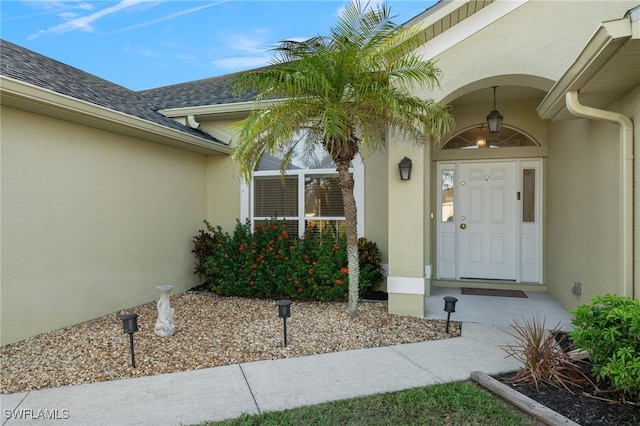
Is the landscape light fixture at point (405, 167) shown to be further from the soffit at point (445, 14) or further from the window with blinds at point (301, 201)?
the window with blinds at point (301, 201)

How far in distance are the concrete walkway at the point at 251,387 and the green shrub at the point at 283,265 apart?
2.27 meters

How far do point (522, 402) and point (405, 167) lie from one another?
3255 mm

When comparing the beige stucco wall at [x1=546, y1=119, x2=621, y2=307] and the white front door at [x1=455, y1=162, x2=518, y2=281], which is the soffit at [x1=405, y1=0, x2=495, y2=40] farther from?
the white front door at [x1=455, y1=162, x2=518, y2=281]

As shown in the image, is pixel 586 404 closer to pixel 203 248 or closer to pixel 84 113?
pixel 84 113

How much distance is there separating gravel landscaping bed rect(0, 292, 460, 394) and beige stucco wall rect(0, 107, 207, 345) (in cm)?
43

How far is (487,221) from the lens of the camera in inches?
288

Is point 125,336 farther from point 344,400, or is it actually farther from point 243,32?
point 243,32

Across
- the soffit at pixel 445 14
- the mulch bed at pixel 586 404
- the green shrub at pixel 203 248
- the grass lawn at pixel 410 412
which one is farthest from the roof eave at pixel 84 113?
the mulch bed at pixel 586 404

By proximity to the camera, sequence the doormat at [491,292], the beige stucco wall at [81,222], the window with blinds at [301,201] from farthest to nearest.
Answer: the window with blinds at [301,201] < the doormat at [491,292] < the beige stucco wall at [81,222]

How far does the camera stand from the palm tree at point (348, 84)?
462 centimetres

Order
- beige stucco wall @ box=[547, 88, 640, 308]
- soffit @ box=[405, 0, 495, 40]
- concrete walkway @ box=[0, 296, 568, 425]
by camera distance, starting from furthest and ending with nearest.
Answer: soffit @ box=[405, 0, 495, 40] < beige stucco wall @ box=[547, 88, 640, 308] < concrete walkway @ box=[0, 296, 568, 425]

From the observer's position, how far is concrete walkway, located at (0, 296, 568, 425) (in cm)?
297

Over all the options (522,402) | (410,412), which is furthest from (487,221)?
(410,412)

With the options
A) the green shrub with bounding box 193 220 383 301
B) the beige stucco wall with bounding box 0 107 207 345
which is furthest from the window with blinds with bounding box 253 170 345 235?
the beige stucco wall with bounding box 0 107 207 345
